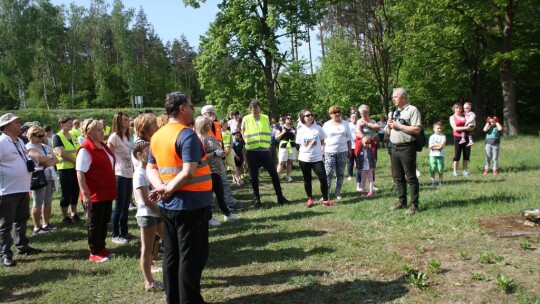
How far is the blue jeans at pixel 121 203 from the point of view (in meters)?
6.17

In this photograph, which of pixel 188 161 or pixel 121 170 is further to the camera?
pixel 121 170

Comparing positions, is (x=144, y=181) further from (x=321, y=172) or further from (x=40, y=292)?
(x=321, y=172)

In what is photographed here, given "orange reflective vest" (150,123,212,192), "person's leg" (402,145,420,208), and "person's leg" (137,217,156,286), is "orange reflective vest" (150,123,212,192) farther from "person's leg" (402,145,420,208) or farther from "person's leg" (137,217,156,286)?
"person's leg" (402,145,420,208)

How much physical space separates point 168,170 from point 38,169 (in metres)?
4.43

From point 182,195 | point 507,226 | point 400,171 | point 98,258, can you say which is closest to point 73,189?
point 98,258

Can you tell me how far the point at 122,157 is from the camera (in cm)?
625

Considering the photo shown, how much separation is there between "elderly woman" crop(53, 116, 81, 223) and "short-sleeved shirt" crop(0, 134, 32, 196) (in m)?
2.00

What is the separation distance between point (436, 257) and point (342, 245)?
1.21 m

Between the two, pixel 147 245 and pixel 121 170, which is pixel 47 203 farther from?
pixel 147 245

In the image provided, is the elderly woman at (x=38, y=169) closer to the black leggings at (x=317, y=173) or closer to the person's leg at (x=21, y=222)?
the person's leg at (x=21, y=222)

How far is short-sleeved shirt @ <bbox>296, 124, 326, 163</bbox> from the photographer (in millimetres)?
7910

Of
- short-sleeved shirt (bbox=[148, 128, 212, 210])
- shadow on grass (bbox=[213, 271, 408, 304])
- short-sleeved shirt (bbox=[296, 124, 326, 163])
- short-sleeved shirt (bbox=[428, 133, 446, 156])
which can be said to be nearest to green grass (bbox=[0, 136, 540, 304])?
shadow on grass (bbox=[213, 271, 408, 304])

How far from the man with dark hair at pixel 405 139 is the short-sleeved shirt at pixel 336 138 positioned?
1.62 m

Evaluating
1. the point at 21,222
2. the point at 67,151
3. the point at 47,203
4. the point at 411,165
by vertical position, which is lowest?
the point at 21,222
